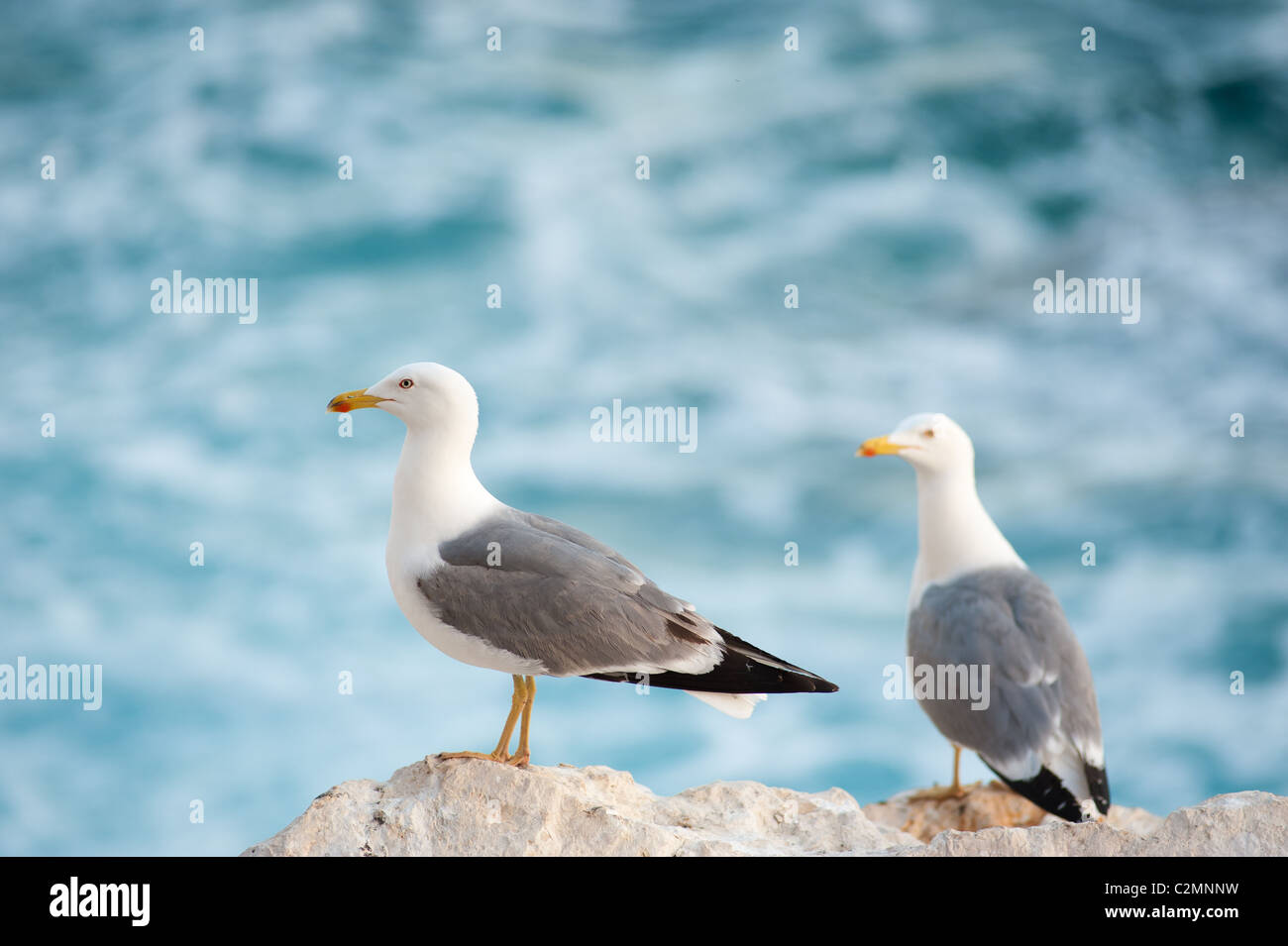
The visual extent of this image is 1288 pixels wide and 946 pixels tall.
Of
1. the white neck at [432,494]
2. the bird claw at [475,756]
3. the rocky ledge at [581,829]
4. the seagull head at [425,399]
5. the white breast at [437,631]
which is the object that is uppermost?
the seagull head at [425,399]

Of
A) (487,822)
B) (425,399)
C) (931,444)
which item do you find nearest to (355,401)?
(425,399)

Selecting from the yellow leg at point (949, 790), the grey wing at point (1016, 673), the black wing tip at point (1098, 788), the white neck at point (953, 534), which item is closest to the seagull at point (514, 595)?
the grey wing at point (1016, 673)

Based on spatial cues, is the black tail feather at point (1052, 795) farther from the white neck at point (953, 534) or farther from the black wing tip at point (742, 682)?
the black wing tip at point (742, 682)

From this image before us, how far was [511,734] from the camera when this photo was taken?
539cm

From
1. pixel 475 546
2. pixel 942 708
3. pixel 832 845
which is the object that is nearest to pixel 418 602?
pixel 475 546

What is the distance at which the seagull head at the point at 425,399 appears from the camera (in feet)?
18.3

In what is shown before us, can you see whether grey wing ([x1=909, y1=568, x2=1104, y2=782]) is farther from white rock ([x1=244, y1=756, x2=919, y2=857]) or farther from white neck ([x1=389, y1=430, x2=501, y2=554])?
white neck ([x1=389, y1=430, x2=501, y2=554])

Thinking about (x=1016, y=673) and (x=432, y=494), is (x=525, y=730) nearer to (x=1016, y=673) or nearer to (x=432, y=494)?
(x=432, y=494)

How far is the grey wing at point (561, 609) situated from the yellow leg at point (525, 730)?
0.30m

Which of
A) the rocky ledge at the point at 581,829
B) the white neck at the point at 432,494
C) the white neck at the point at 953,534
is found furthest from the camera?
the white neck at the point at 953,534

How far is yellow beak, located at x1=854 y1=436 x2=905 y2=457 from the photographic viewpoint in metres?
6.84

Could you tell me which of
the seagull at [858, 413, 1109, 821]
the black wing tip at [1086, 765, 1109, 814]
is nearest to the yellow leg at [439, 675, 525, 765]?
the seagull at [858, 413, 1109, 821]
